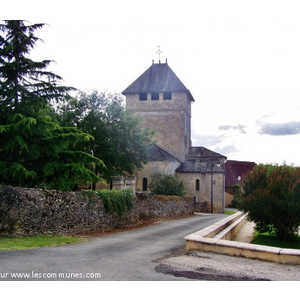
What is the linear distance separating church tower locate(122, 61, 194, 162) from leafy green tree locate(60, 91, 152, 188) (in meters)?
15.4

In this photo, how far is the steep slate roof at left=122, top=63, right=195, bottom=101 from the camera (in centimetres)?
4944

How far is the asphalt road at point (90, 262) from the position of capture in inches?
279

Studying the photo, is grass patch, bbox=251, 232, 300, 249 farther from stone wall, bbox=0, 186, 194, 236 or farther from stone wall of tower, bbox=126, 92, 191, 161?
stone wall of tower, bbox=126, 92, 191, 161

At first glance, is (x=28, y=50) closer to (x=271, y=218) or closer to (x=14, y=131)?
(x=14, y=131)

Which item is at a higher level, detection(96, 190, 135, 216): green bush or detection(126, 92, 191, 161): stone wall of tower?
detection(126, 92, 191, 161): stone wall of tower

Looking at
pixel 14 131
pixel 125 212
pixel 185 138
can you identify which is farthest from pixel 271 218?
pixel 185 138

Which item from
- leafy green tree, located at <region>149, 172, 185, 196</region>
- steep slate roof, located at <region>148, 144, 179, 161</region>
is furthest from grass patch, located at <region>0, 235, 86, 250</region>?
steep slate roof, located at <region>148, 144, 179, 161</region>

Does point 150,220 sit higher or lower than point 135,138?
lower

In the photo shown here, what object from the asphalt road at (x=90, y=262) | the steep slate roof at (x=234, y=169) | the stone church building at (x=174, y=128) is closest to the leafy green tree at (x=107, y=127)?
the stone church building at (x=174, y=128)

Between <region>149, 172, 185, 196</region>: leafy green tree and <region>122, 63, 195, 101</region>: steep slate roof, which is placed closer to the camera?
<region>149, 172, 185, 196</region>: leafy green tree

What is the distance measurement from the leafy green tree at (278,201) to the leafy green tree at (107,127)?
54.5ft

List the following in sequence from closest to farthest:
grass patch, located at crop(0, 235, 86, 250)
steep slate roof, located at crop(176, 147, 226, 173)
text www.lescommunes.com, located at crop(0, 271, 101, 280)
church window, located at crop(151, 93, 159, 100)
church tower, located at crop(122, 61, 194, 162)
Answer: text www.lescommunes.com, located at crop(0, 271, 101, 280) < grass patch, located at crop(0, 235, 86, 250) < steep slate roof, located at crop(176, 147, 226, 173) < church tower, located at crop(122, 61, 194, 162) < church window, located at crop(151, 93, 159, 100)

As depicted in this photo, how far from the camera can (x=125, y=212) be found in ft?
66.0

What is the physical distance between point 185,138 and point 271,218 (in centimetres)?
3539
